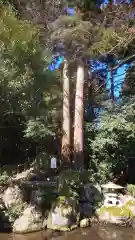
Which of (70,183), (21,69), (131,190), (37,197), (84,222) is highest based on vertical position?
(21,69)

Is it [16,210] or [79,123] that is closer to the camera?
[16,210]

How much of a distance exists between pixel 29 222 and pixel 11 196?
1083 mm

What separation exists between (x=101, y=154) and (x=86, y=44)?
4793mm

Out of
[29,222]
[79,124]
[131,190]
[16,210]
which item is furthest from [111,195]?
[16,210]

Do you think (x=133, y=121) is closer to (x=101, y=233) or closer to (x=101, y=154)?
(x=101, y=154)

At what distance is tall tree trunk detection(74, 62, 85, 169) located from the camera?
10.7m

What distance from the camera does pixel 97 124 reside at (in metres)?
11.3

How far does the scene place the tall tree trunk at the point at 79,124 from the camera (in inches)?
420

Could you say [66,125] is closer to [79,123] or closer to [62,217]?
[79,123]

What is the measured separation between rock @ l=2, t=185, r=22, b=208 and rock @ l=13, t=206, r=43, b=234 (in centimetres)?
51

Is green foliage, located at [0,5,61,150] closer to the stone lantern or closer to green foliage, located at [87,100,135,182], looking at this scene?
green foliage, located at [87,100,135,182]

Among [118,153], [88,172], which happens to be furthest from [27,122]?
[118,153]

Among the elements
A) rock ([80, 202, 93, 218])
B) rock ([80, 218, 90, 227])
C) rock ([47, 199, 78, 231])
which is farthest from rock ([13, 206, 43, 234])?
rock ([80, 202, 93, 218])

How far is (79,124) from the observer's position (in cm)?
1095
